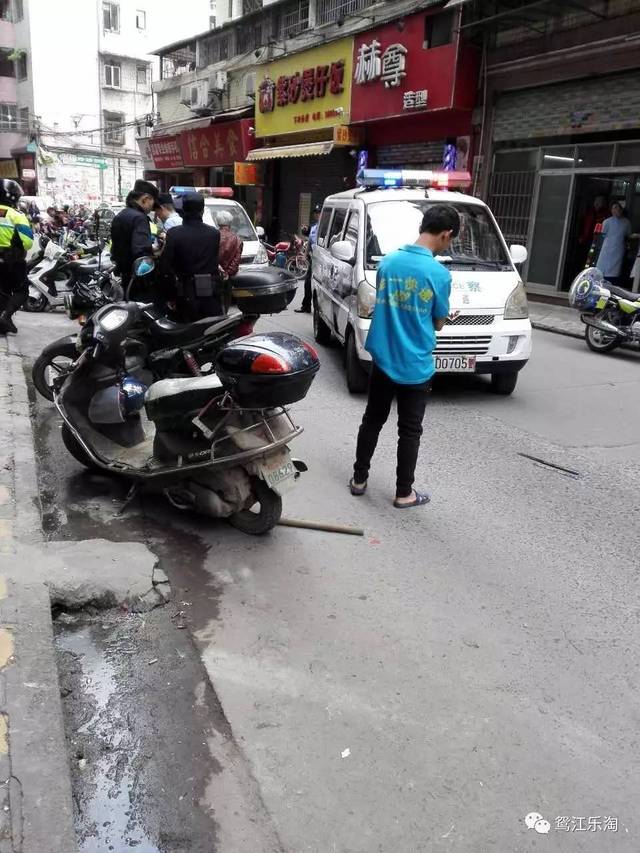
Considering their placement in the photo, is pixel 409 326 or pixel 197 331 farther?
pixel 197 331

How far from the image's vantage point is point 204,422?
3809mm

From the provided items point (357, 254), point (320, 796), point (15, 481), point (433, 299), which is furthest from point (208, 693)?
point (357, 254)

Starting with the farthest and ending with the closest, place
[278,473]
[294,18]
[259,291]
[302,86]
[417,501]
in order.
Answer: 1. [294,18]
2. [302,86]
3. [259,291]
4. [417,501]
5. [278,473]

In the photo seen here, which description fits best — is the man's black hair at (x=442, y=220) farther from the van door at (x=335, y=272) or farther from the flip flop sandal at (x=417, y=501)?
the van door at (x=335, y=272)

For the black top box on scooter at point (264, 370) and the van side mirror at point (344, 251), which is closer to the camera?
the black top box on scooter at point (264, 370)

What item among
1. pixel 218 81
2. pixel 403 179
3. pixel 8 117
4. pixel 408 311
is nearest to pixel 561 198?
pixel 403 179

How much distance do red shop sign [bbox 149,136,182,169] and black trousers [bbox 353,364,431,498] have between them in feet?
88.4

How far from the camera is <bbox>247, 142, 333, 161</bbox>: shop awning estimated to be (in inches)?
749

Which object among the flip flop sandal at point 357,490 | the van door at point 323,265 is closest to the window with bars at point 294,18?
the van door at point 323,265

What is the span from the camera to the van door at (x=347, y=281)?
6980 mm

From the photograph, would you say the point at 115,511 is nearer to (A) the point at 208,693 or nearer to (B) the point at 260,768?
(A) the point at 208,693

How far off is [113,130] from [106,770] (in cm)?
4456

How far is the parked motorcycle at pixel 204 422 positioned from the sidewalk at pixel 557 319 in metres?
8.45

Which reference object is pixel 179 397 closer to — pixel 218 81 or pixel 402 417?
pixel 402 417
